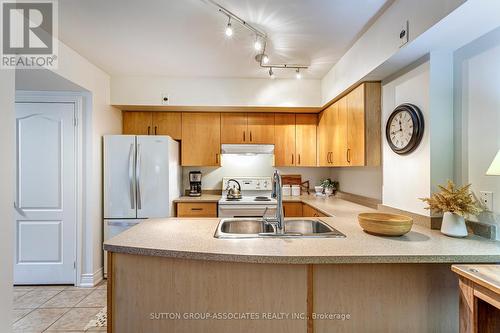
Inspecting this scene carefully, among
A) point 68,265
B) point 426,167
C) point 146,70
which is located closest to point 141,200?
point 68,265

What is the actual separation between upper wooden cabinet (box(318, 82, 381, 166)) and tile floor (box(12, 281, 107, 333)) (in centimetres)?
273

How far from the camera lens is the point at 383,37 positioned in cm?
186

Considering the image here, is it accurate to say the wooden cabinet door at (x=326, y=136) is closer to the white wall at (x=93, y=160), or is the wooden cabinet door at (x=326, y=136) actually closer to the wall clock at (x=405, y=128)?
the wall clock at (x=405, y=128)

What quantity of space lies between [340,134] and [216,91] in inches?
63.0

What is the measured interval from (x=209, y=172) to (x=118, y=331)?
102 inches

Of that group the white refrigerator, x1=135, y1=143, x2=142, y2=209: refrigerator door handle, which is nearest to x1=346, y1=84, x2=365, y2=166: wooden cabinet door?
the white refrigerator

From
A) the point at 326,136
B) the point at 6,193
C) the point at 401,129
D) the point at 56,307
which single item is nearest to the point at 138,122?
the point at 56,307

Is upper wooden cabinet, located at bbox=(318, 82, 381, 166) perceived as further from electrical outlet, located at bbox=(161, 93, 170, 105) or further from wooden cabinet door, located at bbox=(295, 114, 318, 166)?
electrical outlet, located at bbox=(161, 93, 170, 105)

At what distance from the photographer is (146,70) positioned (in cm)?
293

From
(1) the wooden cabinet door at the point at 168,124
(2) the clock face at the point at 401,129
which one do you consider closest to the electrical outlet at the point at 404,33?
(2) the clock face at the point at 401,129

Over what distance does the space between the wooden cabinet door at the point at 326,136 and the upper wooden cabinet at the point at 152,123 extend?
1968 millimetres

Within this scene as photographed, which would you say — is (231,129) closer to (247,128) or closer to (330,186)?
(247,128)

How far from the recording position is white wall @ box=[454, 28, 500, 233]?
146cm

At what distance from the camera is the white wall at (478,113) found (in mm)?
1460
